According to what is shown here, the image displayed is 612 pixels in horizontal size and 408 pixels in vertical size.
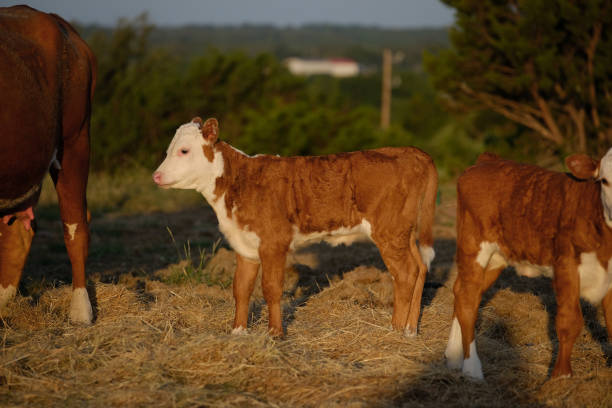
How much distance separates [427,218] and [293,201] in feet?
3.58

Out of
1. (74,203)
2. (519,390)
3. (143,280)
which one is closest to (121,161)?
(143,280)

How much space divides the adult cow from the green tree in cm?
1013

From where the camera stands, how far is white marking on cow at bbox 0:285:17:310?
5.59 metres

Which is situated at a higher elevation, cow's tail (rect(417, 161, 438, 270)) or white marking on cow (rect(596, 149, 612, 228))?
white marking on cow (rect(596, 149, 612, 228))

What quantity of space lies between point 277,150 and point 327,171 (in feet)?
44.6

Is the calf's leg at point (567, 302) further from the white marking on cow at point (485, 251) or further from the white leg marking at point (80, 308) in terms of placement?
the white leg marking at point (80, 308)

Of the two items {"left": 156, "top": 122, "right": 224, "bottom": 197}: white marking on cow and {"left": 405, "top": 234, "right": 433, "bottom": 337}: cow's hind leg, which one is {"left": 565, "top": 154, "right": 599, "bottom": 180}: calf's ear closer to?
{"left": 405, "top": 234, "right": 433, "bottom": 337}: cow's hind leg

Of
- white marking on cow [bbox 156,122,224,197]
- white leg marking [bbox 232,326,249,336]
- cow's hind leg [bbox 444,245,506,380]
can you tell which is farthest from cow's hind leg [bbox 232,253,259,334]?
cow's hind leg [bbox 444,245,506,380]

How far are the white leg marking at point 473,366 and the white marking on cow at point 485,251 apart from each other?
1.71 feet

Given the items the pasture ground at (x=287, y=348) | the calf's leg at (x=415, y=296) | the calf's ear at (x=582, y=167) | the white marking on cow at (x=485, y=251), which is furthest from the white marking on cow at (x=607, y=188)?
the calf's leg at (x=415, y=296)

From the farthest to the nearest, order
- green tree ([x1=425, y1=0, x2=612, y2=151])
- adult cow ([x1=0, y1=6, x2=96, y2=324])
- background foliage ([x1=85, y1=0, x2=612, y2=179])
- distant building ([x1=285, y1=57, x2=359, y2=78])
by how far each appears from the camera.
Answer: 1. distant building ([x1=285, y1=57, x2=359, y2=78])
2. background foliage ([x1=85, y1=0, x2=612, y2=179])
3. green tree ([x1=425, y1=0, x2=612, y2=151])
4. adult cow ([x1=0, y1=6, x2=96, y2=324])

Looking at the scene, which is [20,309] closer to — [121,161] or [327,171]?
[327,171]

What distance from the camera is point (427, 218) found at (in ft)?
18.3

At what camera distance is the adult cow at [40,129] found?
5.04m
